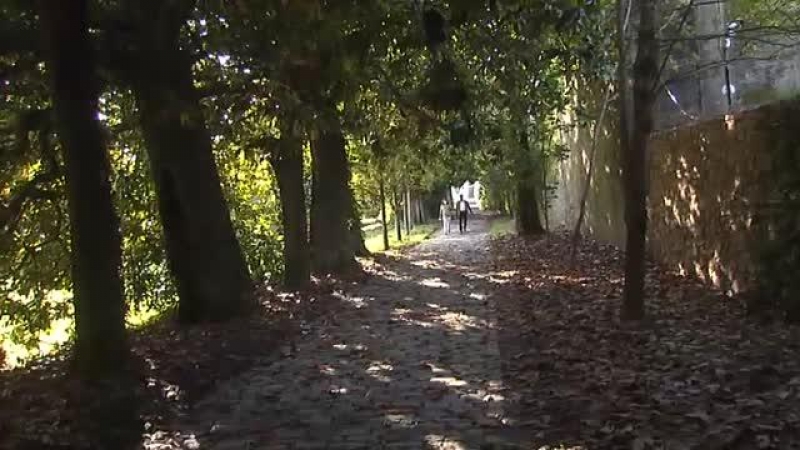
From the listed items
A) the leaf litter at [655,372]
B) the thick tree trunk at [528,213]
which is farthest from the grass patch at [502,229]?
the leaf litter at [655,372]

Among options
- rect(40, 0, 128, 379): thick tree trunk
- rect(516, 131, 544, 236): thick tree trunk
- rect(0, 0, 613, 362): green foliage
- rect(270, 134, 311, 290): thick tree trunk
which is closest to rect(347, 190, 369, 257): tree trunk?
rect(0, 0, 613, 362): green foliage

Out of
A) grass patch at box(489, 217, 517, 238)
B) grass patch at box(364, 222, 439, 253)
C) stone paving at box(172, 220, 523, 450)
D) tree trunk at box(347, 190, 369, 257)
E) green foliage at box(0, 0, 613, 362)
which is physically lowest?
stone paving at box(172, 220, 523, 450)

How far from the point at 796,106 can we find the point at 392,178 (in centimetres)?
2339

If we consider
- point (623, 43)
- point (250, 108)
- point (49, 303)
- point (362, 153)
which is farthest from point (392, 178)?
point (623, 43)

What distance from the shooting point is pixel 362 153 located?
2762 cm

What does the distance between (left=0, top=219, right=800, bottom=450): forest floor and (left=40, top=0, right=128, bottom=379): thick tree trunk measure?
0.53m

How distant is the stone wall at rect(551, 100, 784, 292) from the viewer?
33.3 feet

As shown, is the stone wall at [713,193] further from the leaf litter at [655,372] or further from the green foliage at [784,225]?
the leaf litter at [655,372]

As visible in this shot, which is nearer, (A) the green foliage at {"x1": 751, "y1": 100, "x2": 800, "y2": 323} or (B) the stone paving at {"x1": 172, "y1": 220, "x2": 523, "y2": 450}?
(B) the stone paving at {"x1": 172, "y1": 220, "x2": 523, "y2": 450}

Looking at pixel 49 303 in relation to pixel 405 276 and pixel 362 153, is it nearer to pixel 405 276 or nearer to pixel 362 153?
pixel 405 276

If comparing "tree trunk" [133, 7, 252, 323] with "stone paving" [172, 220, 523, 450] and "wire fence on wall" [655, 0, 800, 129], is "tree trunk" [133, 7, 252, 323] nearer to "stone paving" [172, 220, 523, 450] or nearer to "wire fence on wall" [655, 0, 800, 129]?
"stone paving" [172, 220, 523, 450]

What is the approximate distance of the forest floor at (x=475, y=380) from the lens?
633 cm

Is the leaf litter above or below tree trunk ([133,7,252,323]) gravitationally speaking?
below

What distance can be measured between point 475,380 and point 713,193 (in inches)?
215
